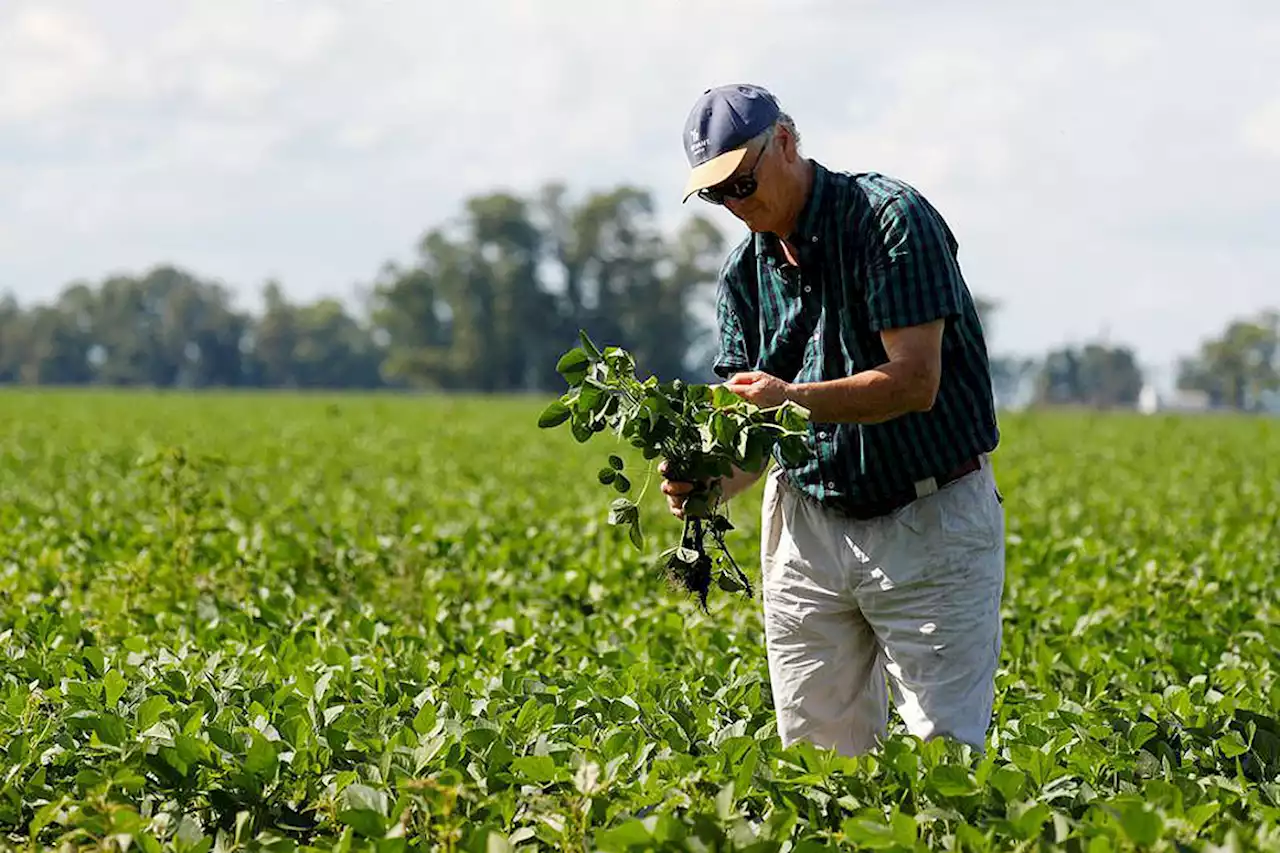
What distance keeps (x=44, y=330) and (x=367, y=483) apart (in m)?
117

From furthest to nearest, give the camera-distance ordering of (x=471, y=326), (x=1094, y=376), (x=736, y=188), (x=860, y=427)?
(x=1094, y=376)
(x=471, y=326)
(x=860, y=427)
(x=736, y=188)

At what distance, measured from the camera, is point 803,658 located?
3.92 metres

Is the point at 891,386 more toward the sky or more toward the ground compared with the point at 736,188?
more toward the ground

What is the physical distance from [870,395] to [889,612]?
0.64 meters

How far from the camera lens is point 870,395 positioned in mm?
3354

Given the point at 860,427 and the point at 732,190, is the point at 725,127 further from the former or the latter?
the point at 860,427

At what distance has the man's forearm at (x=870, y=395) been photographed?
3352 millimetres

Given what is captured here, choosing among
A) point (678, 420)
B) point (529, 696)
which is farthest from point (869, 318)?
point (529, 696)

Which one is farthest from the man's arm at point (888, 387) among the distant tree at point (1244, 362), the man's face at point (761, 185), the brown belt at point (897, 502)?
the distant tree at point (1244, 362)

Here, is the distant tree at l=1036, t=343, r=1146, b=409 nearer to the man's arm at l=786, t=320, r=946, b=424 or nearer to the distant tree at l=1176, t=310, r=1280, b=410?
the distant tree at l=1176, t=310, r=1280, b=410

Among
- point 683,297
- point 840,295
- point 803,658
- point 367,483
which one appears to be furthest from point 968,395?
point 683,297

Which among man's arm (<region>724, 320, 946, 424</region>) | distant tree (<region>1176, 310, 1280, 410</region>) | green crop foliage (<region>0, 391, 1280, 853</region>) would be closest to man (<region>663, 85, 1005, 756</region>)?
man's arm (<region>724, 320, 946, 424</region>)

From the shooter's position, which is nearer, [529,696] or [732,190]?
[732,190]

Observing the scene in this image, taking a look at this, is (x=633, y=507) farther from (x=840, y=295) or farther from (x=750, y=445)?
(x=840, y=295)
